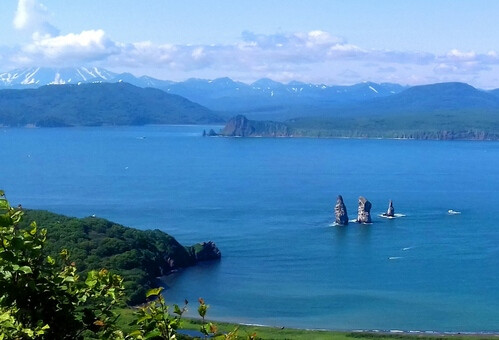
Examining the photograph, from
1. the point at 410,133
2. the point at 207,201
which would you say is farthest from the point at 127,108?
the point at 207,201

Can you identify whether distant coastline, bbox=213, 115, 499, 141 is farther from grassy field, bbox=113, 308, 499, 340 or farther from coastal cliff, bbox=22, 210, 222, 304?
grassy field, bbox=113, 308, 499, 340

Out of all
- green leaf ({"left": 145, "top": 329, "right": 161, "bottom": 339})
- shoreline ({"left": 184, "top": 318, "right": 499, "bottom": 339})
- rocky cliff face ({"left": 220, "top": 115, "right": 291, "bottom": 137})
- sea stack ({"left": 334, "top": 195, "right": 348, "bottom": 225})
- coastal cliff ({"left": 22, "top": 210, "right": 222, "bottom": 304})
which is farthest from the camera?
rocky cliff face ({"left": 220, "top": 115, "right": 291, "bottom": 137})

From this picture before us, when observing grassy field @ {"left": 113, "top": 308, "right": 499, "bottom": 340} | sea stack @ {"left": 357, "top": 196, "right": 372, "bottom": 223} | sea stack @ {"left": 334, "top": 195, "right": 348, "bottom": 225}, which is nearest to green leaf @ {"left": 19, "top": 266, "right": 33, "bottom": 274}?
grassy field @ {"left": 113, "top": 308, "right": 499, "bottom": 340}

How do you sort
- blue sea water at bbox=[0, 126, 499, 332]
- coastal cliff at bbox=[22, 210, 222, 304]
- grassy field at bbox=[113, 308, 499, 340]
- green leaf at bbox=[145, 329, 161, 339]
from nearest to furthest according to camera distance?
green leaf at bbox=[145, 329, 161, 339]
grassy field at bbox=[113, 308, 499, 340]
blue sea water at bbox=[0, 126, 499, 332]
coastal cliff at bbox=[22, 210, 222, 304]

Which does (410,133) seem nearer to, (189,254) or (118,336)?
(189,254)

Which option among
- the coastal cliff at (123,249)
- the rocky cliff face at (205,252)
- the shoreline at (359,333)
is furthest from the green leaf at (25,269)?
the rocky cliff face at (205,252)

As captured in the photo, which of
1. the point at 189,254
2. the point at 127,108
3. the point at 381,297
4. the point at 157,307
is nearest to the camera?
the point at 157,307

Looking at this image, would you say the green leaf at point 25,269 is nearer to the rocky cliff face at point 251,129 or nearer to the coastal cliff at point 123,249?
the coastal cliff at point 123,249
